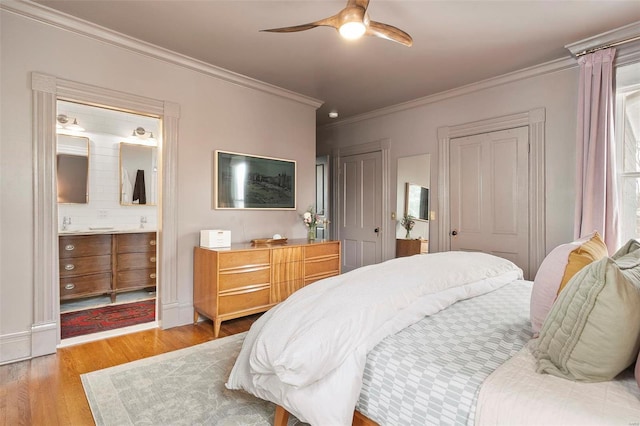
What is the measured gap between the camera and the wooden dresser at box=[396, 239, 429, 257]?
4.37 m

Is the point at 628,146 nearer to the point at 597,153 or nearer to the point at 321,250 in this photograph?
the point at 597,153

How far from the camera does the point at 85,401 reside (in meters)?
1.98

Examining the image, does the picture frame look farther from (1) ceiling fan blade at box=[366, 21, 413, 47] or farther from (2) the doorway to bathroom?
(1) ceiling fan blade at box=[366, 21, 413, 47]

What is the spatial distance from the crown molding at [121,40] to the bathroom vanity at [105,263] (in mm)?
2206

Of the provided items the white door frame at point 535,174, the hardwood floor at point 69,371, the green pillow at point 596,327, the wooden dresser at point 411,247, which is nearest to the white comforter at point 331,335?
the green pillow at point 596,327

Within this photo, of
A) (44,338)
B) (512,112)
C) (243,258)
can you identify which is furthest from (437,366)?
(512,112)

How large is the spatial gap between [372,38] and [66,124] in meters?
3.95

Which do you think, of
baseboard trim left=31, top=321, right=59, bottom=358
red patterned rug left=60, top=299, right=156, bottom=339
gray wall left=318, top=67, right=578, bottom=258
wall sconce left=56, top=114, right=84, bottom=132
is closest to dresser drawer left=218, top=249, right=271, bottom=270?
red patterned rug left=60, top=299, right=156, bottom=339

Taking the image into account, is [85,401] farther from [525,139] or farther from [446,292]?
[525,139]

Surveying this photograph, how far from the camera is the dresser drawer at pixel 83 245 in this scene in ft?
12.4

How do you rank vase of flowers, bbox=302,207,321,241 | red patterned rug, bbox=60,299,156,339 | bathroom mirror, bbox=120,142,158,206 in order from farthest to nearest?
bathroom mirror, bbox=120,142,158,206 → vase of flowers, bbox=302,207,321,241 → red patterned rug, bbox=60,299,156,339

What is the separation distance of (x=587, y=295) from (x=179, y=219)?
3190 millimetres

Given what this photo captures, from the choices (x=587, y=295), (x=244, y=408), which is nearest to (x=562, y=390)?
(x=587, y=295)

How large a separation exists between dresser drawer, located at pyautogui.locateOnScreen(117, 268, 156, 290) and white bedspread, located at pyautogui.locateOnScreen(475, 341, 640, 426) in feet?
14.4
